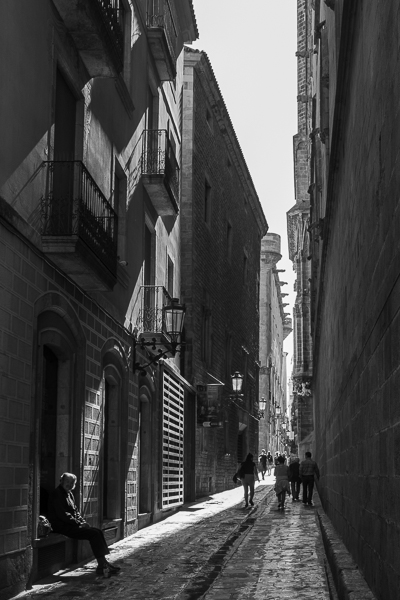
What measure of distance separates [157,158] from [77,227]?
714cm

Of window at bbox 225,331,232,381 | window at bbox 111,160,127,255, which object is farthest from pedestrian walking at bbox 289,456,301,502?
window at bbox 111,160,127,255

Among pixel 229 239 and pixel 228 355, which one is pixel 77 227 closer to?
pixel 228 355

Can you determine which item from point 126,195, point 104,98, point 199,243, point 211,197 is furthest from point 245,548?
point 211,197

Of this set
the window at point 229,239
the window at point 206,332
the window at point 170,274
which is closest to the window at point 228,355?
the window at point 229,239

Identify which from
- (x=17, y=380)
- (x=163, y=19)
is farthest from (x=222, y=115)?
(x=17, y=380)

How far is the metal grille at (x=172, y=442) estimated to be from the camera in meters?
20.4

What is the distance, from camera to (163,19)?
19.2 metres

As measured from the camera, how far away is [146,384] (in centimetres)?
1780

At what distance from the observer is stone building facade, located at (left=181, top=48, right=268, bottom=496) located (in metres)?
26.7

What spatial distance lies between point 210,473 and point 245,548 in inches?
618

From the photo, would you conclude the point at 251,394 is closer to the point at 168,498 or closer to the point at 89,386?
the point at 168,498

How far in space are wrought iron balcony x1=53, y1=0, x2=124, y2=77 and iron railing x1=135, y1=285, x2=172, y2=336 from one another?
5.20 metres

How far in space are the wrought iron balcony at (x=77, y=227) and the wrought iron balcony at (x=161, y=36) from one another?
6734 mm

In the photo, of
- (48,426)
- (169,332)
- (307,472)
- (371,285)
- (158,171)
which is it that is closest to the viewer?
Answer: (371,285)
